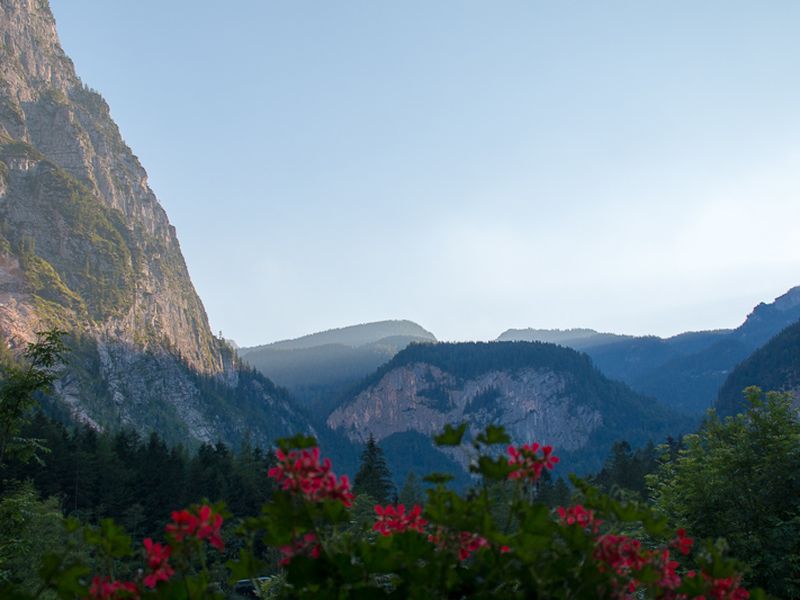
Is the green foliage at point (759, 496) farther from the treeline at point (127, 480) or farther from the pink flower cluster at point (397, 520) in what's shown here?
the treeline at point (127, 480)

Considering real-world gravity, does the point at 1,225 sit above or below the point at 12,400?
above

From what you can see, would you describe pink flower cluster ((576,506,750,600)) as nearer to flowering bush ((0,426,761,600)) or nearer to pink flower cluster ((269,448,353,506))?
flowering bush ((0,426,761,600))

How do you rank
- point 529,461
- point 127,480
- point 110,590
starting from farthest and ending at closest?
point 127,480, point 529,461, point 110,590

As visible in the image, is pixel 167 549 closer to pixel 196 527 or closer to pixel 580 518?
Answer: pixel 196 527

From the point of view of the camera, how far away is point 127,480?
50.2 m

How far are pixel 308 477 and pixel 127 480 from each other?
53.9m

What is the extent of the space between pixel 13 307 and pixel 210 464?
110 meters

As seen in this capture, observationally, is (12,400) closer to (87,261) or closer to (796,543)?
(796,543)

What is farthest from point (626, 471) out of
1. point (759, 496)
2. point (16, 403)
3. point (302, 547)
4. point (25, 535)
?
point (302, 547)

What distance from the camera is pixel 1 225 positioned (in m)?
172

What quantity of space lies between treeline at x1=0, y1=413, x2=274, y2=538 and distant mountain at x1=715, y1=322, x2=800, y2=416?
472 feet

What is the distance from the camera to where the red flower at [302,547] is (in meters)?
3.08

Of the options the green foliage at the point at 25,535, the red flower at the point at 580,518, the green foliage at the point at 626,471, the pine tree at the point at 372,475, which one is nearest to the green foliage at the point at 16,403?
the green foliage at the point at 25,535

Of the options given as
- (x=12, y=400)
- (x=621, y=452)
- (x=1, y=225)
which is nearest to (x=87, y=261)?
(x=1, y=225)
